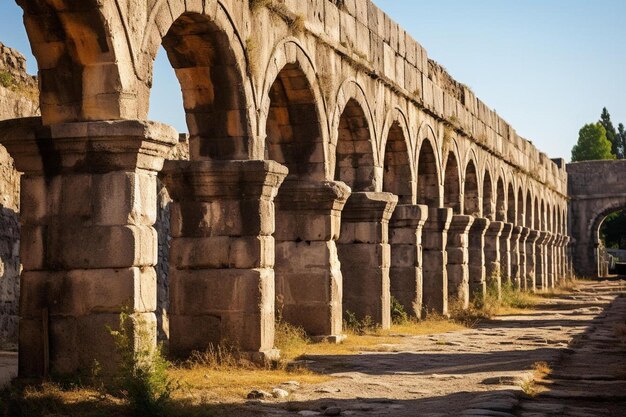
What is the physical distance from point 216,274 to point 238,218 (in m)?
0.62

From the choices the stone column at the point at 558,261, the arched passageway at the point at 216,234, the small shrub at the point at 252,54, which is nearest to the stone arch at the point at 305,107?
the small shrub at the point at 252,54

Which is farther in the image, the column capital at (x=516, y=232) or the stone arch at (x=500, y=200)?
the column capital at (x=516, y=232)

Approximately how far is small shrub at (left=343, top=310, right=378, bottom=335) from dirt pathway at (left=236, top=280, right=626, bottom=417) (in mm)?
795

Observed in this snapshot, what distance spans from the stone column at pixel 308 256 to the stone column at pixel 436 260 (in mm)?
5741

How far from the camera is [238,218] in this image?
33.9 ft

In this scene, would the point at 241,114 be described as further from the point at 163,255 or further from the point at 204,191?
the point at 163,255

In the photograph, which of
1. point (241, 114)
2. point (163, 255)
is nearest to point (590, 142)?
point (163, 255)

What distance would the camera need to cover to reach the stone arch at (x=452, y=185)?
832 inches

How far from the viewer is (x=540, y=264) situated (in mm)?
32281

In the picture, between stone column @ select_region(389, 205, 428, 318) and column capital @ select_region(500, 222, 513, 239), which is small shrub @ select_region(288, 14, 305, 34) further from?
column capital @ select_region(500, 222, 513, 239)

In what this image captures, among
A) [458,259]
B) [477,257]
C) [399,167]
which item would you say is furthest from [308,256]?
[477,257]

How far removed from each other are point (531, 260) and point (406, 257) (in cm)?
1519

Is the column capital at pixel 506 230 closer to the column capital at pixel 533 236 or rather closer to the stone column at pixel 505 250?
the stone column at pixel 505 250

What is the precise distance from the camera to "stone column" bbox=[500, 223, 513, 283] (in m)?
25.1
